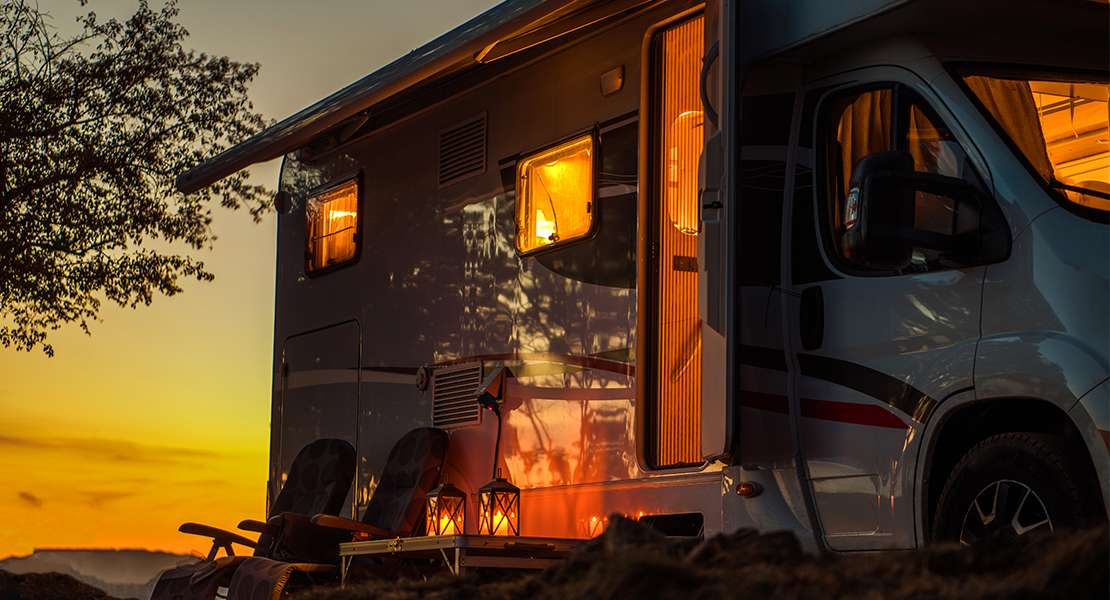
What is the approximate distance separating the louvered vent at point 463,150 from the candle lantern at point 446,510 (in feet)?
5.39

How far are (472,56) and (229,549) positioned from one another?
10.3 feet

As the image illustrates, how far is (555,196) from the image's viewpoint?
5391 millimetres

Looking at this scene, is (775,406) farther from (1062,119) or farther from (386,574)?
(386,574)

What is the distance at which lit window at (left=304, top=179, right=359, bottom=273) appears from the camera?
698 cm

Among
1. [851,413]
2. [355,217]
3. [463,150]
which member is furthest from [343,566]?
[851,413]

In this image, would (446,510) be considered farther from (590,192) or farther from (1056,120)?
(1056,120)

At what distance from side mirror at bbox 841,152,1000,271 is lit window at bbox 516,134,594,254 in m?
1.76

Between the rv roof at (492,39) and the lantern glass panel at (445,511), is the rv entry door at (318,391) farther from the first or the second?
the rv roof at (492,39)

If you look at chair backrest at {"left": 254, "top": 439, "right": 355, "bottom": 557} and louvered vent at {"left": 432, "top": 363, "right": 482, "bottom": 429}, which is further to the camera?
chair backrest at {"left": 254, "top": 439, "right": 355, "bottom": 557}

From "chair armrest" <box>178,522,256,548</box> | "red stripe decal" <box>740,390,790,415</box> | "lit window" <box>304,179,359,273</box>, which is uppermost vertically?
"lit window" <box>304,179,359,273</box>

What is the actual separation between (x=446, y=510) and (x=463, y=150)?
190cm

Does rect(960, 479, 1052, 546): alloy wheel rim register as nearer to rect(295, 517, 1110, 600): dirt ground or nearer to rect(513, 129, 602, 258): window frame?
rect(295, 517, 1110, 600): dirt ground

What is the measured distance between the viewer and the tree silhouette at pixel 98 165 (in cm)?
1219

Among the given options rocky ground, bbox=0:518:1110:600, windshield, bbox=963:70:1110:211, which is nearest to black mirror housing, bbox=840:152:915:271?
windshield, bbox=963:70:1110:211
